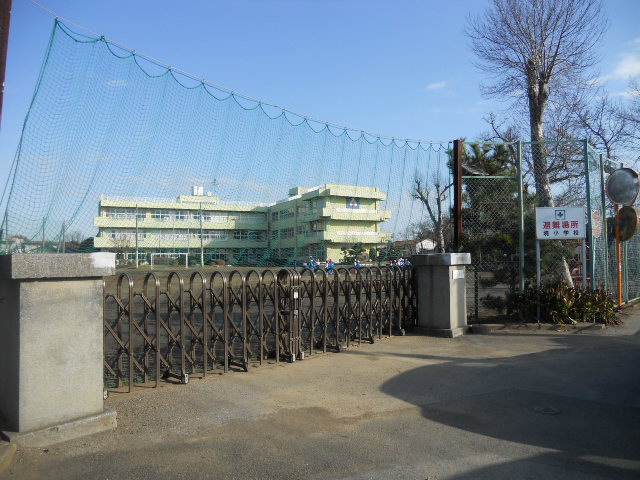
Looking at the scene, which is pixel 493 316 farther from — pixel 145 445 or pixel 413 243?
pixel 145 445

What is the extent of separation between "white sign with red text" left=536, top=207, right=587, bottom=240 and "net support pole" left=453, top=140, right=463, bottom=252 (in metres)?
1.59

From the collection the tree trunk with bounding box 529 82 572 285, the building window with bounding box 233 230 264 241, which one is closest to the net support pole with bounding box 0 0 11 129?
the building window with bounding box 233 230 264 241

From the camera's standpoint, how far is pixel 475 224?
38.3ft

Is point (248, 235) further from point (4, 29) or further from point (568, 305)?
point (568, 305)

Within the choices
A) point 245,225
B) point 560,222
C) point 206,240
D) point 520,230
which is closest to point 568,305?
point 560,222

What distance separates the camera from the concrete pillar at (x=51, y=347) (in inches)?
176

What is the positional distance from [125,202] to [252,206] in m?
1.98

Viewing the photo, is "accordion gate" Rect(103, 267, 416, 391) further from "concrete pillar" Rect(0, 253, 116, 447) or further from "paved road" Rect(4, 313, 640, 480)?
"concrete pillar" Rect(0, 253, 116, 447)

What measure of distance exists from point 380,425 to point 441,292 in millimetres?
5527

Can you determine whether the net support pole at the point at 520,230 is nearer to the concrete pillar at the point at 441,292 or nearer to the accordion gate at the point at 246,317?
the concrete pillar at the point at 441,292

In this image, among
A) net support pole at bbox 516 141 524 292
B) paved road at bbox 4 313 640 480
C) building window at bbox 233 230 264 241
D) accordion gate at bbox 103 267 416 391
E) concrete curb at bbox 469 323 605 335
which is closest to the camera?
paved road at bbox 4 313 640 480

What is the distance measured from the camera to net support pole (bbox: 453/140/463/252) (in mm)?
11156

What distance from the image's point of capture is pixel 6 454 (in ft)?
13.4

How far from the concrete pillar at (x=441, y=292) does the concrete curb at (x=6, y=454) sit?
25.4 ft
